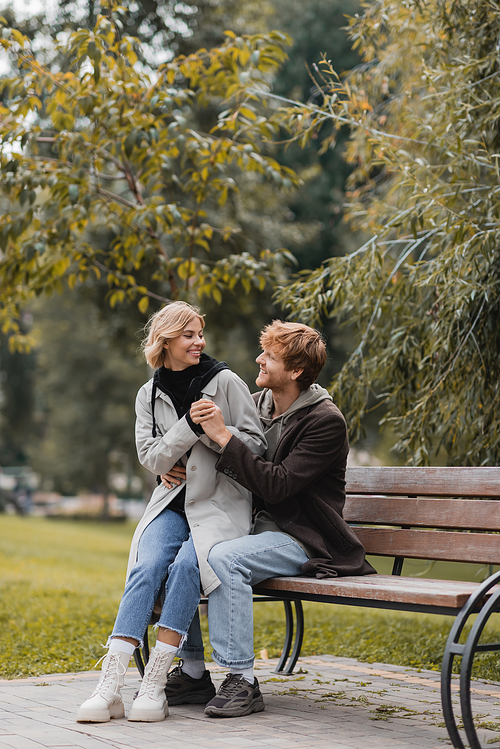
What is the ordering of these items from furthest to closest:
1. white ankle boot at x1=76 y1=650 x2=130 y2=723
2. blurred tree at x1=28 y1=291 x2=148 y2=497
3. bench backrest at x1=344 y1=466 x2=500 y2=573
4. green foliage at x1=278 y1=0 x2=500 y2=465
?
blurred tree at x1=28 y1=291 x2=148 y2=497, green foliage at x1=278 y1=0 x2=500 y2=465, bench backrest at x1=344 y1=466 x2=500 y2=573, white ankle boot at x1=76 y1=650 x2=130 y2=723

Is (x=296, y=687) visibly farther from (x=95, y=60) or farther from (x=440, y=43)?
(x=440, y=43)

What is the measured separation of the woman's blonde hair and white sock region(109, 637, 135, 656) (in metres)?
1.32

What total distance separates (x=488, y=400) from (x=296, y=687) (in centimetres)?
222

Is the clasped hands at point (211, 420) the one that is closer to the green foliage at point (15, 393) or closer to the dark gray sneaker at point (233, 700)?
the dark gray sneaker at point (233, 700)

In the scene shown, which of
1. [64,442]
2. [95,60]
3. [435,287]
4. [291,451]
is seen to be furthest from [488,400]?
[64,442]

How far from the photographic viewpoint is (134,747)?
3.36 meters

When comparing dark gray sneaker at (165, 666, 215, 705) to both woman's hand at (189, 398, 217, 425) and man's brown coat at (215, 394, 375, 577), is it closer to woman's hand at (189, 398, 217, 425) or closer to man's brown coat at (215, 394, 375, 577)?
man's brown coat at (215, 394, 375, 577)

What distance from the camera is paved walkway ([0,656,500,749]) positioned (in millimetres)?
3504

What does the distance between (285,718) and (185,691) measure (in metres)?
0.54

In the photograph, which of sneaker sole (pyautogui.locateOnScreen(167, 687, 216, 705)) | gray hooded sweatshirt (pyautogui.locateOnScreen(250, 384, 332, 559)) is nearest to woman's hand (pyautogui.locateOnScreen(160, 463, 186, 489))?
gray hooded sweatshirt (pyautogui.locateOnScreen(250, 384, 332, 559))

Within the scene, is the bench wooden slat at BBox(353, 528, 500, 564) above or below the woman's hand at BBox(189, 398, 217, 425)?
below

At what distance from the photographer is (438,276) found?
555cm

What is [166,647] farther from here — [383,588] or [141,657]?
[383,588]

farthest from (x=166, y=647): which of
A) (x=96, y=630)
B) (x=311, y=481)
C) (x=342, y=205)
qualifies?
(x=342, y=205)
